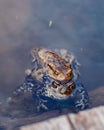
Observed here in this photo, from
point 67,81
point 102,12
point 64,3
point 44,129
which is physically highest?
point 64,3

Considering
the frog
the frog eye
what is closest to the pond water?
the frog

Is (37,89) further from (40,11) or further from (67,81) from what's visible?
(40,11)

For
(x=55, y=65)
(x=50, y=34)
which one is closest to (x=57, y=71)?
(x=55, y=65)

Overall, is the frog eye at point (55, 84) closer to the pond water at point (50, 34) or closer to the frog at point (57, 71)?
the frog at point (57, 71)

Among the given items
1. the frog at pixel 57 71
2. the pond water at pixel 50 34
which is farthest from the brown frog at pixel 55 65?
the pond water at pixel 50 34

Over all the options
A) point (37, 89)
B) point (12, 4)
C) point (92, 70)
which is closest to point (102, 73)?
point (92, 70)

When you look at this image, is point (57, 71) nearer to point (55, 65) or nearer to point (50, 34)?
point (55, 65)

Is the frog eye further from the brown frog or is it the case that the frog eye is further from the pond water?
the pond water

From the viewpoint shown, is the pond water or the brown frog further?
the pond water

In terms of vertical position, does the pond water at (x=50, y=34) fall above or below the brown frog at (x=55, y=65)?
above
